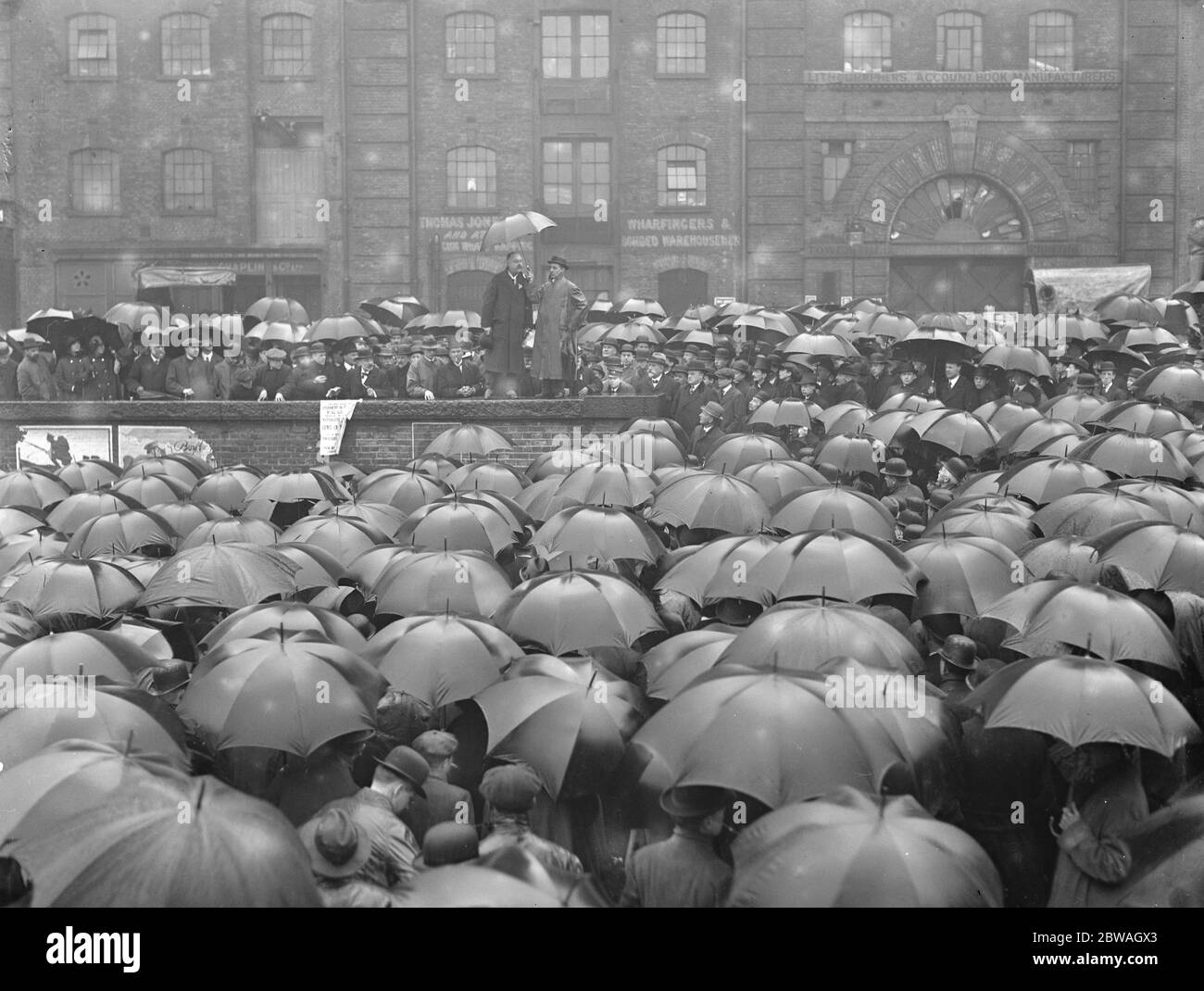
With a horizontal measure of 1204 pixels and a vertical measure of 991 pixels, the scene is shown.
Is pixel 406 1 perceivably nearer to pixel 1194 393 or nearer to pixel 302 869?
pixel 1194 393

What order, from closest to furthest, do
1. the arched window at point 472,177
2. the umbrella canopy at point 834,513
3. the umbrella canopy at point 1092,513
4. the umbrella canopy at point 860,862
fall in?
the umbrella canopy at point 860,862 < the umbrella canopy at point 1092,513 < the umbrella canopy at point 834,513 < the arched window at point 472,177

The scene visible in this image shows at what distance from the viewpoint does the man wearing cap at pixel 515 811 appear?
552cm

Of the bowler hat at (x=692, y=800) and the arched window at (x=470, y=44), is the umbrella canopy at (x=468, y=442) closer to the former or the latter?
the bowler hat at (x=692, y=800)

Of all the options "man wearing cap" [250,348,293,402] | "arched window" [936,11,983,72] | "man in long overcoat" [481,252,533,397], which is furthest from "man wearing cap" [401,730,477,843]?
"arched window" [936,11,983,72]

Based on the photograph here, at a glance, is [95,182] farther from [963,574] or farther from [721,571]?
[963,574]

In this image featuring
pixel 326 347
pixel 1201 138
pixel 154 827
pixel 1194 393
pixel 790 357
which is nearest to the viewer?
pixel 154 827

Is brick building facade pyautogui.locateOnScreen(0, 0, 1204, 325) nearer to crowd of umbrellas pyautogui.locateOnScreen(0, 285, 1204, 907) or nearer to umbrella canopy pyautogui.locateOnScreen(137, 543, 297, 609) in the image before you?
crowd of umbrellas pyautogui.locateOnScreen(0, 285, 1204, 907)

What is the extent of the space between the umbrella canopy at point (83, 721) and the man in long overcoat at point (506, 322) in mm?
11526

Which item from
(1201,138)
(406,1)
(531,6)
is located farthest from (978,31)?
(406,1)

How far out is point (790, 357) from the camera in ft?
55.6

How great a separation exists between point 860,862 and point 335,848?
1807mm

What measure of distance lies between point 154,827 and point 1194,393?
11592mm

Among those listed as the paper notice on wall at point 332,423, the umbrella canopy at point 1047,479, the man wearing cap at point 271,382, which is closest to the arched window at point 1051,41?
the man wearing cap at point 271,382

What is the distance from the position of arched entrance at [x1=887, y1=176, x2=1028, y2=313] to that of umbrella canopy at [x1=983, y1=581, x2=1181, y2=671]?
26.0 m
